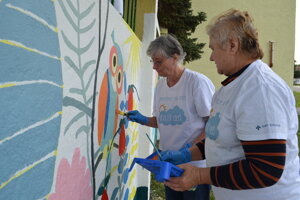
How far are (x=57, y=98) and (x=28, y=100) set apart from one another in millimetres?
197

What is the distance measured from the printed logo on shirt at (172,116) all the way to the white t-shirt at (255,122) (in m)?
0.73

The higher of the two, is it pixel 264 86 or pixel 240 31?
pixel 240 31

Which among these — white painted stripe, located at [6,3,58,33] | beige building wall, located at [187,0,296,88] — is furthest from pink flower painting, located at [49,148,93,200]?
beige building wall, located at [187,0,296,88]

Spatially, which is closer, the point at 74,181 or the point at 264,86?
the point at 264,86

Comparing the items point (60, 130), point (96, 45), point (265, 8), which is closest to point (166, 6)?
point (96, 45)

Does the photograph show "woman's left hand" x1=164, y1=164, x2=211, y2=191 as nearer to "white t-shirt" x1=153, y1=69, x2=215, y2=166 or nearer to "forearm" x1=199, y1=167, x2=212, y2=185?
"forearm" x1=199, y1=167, x2=212, y2=185

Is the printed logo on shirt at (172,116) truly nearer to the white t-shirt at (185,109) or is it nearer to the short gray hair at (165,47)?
the white t-shirt at (185,109)

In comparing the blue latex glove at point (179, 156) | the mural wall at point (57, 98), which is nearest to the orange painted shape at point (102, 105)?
the mural wall at point (57, 98)

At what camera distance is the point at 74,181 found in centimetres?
122

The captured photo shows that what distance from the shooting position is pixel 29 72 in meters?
0.82

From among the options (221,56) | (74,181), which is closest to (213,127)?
(221,56)

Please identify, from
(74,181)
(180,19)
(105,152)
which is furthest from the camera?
(180,19)

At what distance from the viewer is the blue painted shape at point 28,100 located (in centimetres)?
71

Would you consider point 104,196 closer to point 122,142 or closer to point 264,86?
point 122,142
